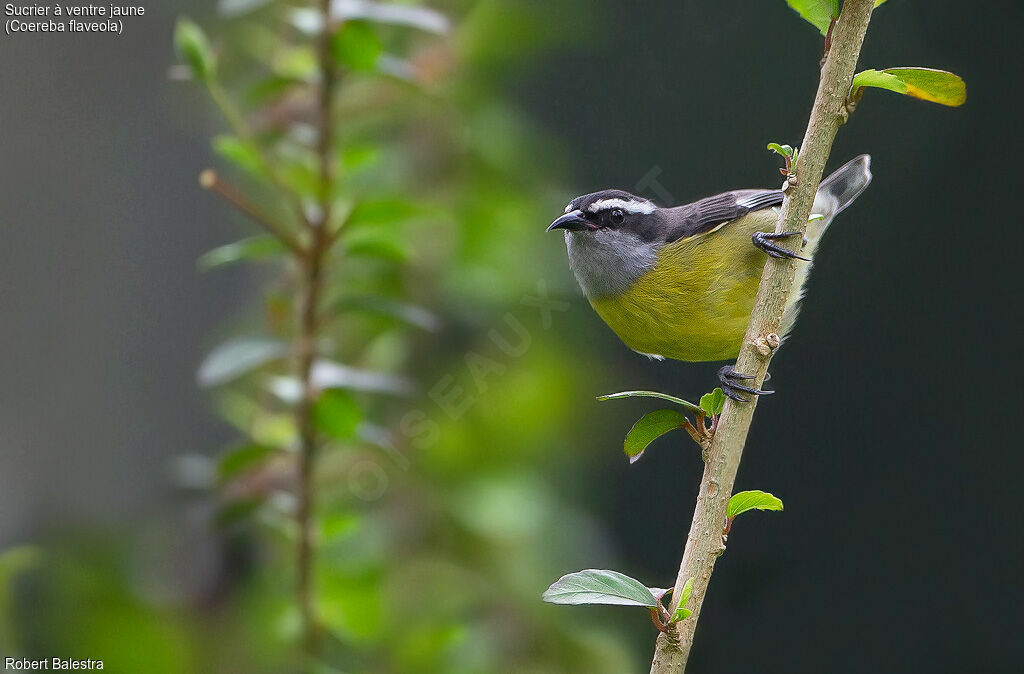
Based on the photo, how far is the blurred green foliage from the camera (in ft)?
4.56

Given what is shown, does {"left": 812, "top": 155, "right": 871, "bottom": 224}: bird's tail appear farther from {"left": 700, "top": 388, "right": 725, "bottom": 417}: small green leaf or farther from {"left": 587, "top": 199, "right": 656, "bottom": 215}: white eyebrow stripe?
{"left": 700, "top": 388, "right": 725, "bottom": 417}: small green leaf

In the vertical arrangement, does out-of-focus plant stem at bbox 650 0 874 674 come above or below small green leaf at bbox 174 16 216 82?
below

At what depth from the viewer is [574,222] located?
3.72ft

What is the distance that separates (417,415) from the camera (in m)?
1.83

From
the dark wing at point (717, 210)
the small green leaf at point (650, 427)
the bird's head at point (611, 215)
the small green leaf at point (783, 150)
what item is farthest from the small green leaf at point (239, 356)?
the small green leaf at point (783, 150)

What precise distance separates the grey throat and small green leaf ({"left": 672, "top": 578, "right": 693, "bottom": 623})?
554 millimetres

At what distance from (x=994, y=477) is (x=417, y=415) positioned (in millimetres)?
1476

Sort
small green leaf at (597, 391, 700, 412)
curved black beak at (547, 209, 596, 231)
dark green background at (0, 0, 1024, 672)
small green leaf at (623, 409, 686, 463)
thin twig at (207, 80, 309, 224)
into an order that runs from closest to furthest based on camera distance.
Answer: small green leaf at (597, 391, 700, 412), small green leaf at (623, 409, 686, 463), curved black beak at (547, 209, 596, 231), thin twig at (207, 80, 309, 224), dark green background at (0, 0, 1024, 672)

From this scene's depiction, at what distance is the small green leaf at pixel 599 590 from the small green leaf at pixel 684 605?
17 millimetres

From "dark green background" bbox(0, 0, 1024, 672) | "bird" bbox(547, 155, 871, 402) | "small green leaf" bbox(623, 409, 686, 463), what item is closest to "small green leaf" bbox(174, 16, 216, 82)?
"bird" bbox(547, 155, 871, 402)

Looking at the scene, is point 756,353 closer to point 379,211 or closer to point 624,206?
point 624,206

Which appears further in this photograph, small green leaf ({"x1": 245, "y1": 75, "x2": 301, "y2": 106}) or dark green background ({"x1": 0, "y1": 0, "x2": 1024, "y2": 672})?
dark green background ({"x1": 0, "y1": 0, "x2": 1024, "y2": 672})

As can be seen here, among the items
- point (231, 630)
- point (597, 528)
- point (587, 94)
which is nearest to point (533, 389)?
point (597, 528)

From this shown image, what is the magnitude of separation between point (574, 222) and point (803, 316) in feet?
4.25
